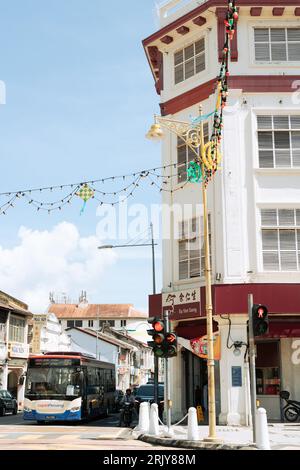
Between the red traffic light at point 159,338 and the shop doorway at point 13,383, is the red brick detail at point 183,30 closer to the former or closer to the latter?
the red traffic light at point 159,338

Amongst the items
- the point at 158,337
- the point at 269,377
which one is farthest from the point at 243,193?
the point at 158,337

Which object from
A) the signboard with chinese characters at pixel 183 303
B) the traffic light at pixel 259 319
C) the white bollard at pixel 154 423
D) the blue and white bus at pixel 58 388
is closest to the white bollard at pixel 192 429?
the white bollard at pixel 154 423

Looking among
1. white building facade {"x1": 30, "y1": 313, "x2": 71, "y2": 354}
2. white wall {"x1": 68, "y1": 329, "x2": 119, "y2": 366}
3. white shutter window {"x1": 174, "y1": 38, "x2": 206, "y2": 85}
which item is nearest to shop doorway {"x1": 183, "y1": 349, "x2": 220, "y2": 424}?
white shutter window {"x1": 174, "y1": 38, "x2": 206, "y2": 85}

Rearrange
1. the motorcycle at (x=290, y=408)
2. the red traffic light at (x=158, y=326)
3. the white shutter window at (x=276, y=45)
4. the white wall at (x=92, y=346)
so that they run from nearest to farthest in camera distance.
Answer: the red traffic light at (x=158, y=326) < the motorcycle at (x=290, y=408) < the white shutter window at (x=276, y=45) < the white wall at (x=92, y=346)

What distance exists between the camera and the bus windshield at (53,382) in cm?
2520

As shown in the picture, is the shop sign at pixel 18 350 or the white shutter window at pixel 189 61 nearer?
the white shutter window at pixel 189 61

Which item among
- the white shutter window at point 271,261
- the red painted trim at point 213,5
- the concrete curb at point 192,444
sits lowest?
the concrete curb at point 192,444

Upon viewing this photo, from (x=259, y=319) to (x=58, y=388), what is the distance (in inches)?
513

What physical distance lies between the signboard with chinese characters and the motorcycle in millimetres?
3997

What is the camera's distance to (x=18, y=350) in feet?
156

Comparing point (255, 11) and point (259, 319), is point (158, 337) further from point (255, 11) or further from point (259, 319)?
point (255, 11)

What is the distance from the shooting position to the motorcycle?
21.2 m

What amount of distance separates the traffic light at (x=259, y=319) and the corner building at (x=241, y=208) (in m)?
6.08
